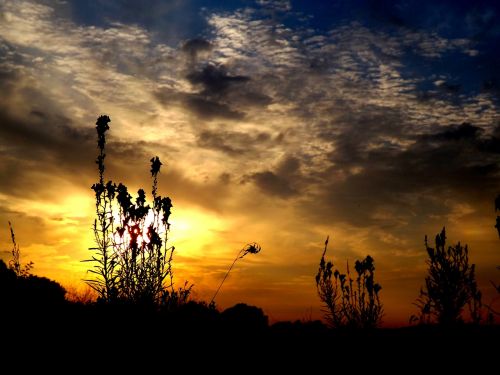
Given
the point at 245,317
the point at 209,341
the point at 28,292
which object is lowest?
the point at 209,341

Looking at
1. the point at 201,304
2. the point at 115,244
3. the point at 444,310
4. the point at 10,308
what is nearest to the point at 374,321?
the point at 444,310

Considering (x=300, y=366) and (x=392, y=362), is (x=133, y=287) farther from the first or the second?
(x=392, y=362)

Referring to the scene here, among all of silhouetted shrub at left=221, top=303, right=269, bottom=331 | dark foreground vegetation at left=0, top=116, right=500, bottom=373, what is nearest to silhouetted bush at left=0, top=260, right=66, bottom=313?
dark foreground vegetation at left=0, top=116, right=500, bottom=373

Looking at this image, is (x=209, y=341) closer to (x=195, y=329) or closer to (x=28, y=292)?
(x=195, y=329)

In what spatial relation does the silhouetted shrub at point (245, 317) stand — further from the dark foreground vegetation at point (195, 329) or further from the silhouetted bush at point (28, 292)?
the silhouetted bush at point (28, 292)

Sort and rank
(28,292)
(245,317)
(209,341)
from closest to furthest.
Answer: (209,341)
(245,317)
(28,292)

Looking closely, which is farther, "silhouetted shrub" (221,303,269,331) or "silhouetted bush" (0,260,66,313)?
"silhouetted bush" (0,260,66,313)

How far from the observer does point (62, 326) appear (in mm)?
5973

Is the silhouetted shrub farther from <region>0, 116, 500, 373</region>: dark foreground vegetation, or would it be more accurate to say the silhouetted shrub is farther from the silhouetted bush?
the silhouetted bush

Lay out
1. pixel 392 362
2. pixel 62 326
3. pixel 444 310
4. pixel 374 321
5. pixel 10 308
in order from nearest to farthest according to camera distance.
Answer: pixel 392 362
pixel 62 326
pixel 10 308
pixel 444 310
pixel 374 321

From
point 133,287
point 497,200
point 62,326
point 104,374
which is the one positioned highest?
point 497,200

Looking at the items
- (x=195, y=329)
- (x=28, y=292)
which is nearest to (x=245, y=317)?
(x=195, y=329)

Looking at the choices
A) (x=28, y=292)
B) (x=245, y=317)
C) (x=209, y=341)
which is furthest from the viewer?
(x=28, y=292)

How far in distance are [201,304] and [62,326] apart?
9.55 feet
